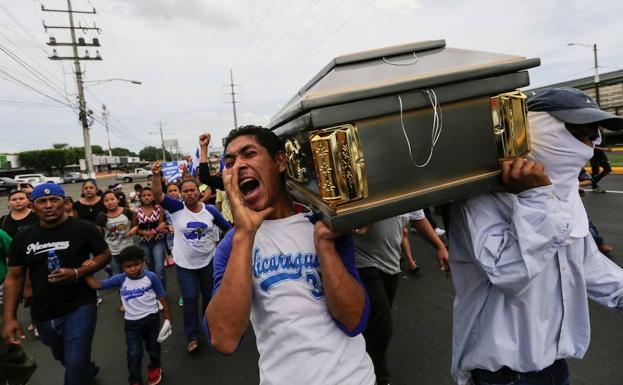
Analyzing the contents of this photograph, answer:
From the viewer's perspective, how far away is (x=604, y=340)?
2.69 metres

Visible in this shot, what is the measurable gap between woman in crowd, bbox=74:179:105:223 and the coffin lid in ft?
17.2

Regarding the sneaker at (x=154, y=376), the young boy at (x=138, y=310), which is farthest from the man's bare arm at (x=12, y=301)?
the sneaker at (x=154, y=376)

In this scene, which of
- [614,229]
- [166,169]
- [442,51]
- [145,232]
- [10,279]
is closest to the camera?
[442,51]

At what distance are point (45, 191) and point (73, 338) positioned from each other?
1147mm

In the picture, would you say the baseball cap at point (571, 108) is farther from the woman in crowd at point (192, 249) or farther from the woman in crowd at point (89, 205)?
the woman in crowd at point (89, 205)

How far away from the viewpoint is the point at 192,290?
11.0ft

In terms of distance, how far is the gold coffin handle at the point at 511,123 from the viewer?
1039mm

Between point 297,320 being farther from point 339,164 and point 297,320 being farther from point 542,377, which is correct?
point 542,377

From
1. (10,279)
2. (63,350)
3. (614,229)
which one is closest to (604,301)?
(63,350)

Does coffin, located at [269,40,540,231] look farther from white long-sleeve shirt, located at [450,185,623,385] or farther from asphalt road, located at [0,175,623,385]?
asphalt road, located at [0,175,623,385]

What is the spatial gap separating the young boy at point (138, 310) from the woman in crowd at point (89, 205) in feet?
9.06

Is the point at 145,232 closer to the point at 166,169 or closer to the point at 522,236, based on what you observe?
the point at 166,169

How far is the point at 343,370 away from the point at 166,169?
8.40m

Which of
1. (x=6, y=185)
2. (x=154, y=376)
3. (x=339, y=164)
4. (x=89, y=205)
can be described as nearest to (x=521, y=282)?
(x=339, y=164)
